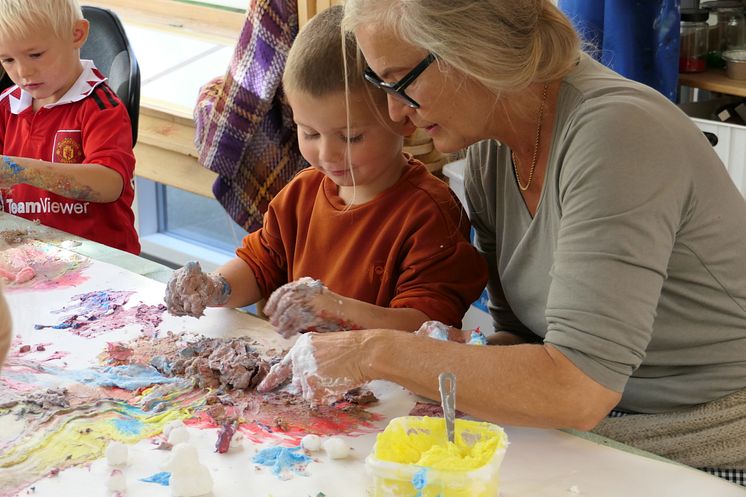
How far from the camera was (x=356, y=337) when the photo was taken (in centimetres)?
139

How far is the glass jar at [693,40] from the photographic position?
2938mm

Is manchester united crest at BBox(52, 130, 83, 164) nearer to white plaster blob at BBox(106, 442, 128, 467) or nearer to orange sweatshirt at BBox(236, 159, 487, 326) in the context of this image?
orange sweatshirt at BBox(236, 159, 487, 326)

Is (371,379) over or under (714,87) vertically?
under

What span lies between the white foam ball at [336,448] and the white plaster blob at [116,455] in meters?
0.28

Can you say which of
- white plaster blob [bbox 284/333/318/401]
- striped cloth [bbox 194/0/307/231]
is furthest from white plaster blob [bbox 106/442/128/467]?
striped cloth [bbox 194/0/307/231]

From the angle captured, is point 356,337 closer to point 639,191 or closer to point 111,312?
point 639,191

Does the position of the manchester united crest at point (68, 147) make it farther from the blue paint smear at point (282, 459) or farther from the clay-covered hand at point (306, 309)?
the blue paint smear at point (282, 459)

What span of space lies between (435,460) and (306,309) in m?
0.53

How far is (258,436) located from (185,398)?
0.18m

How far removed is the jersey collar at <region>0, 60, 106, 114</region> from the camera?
2439 millimetres

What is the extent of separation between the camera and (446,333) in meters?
1.50

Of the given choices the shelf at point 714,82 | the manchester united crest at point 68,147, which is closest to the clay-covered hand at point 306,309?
the manchester united crest at point 68,147

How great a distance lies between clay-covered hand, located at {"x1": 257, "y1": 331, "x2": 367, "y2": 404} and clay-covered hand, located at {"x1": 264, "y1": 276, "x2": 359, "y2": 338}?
0.53ft

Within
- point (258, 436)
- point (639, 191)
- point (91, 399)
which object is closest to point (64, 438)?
point (91, 399)
